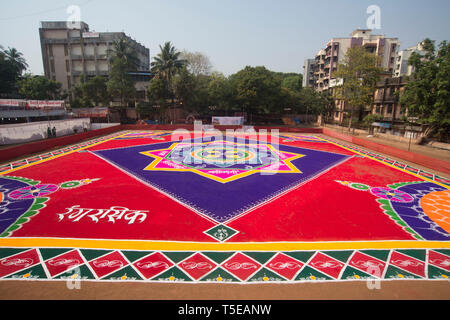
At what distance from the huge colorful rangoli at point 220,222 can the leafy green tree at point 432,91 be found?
508 inches

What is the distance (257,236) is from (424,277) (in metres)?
4.71

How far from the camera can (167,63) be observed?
142ft

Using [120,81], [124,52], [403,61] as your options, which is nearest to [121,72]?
[120,81]

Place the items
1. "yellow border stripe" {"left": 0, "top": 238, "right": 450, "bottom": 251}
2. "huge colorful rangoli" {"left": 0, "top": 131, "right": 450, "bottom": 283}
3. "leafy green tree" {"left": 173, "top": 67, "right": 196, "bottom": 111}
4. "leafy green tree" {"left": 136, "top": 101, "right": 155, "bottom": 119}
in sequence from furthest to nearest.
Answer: "leafy green tree" {"left": 136, "top": 101, "right": 155, "bottom": 119}
"leafy green tree" {"left": 173, "top": 67, "right": 196, "bottom": 111}
"yellow border stripe" {"left": 0, "top": 238, "right": 450, "bottom": 251}
"huge colorful rangoli" {"left": 0, "top": 131, "right": 450, "bottom": 283}

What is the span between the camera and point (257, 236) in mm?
8734

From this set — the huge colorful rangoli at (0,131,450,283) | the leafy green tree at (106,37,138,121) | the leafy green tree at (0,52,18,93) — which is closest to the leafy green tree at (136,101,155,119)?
the leafy green tree at (106,37,138,121)

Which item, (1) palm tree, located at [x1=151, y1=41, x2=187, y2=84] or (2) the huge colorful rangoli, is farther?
(1) palm tree, located at [x1=151, y1=41, x2=187, y2=84]

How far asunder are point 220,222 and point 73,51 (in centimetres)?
6520

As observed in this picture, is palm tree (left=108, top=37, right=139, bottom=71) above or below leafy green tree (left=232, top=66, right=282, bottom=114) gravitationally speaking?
above

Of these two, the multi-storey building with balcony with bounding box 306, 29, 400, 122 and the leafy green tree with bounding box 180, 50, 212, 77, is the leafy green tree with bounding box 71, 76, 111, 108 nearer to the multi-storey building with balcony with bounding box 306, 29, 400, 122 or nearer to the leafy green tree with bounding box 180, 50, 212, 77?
the leafy green tree with bounding box 180, 50, 212, 77

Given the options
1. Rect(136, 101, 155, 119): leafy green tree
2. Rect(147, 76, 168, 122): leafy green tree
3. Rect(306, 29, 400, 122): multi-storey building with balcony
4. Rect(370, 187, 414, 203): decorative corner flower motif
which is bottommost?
Rect(370, 187, 414, 203): decorative corner flower motif

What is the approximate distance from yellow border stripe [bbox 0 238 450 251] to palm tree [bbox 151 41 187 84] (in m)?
40.2

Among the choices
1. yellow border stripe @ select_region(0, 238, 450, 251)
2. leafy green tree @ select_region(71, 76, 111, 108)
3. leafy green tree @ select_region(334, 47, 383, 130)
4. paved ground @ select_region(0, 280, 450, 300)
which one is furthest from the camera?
leafy green tree @ select_region(71, 76, 111, 108)

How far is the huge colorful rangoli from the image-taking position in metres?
6.93
